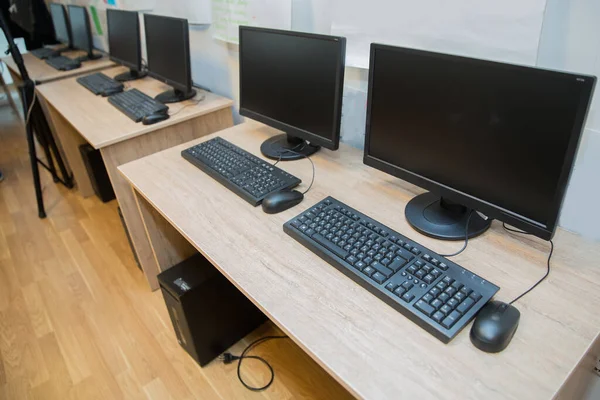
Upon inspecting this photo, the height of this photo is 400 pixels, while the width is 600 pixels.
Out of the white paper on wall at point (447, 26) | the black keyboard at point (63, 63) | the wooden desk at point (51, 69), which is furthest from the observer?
the black keyboard at point (63, 63)

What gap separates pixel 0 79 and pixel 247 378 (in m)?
4.73

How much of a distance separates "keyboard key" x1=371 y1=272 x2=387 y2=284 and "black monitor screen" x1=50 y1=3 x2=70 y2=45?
3546mm

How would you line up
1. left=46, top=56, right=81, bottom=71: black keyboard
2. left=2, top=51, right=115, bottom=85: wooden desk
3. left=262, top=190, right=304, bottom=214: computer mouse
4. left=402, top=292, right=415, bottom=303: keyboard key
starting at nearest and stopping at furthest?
left=402, top=292, right=415, bottom=303: keyboard key < left=262, top=190, right=304, bottom=214: computer mouse < left=2, top=51, right=115, bottom=85: wooden desk < left=46, top=56, right=81, bottom=71: black keyboard

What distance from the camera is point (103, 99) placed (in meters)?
2.13

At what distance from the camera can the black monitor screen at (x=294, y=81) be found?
1190 millimetres

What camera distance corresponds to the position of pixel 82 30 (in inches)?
119

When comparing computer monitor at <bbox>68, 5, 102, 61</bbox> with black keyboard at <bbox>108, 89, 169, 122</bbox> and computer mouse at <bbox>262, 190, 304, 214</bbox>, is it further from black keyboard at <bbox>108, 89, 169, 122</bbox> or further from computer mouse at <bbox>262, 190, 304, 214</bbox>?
computer mouse at <bbox>262, 190, 304, 214</bbox>

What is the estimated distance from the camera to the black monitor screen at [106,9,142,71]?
7.29 ft

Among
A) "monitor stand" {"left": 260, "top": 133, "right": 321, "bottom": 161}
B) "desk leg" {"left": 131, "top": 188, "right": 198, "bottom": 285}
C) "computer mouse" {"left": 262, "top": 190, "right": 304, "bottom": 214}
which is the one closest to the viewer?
"computer mouse" {"left": 262, "top": 190, "right": 304, "bottom": 214}

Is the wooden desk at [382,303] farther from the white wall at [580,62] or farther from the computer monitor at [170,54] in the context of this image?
the computer monitor at [170,54]

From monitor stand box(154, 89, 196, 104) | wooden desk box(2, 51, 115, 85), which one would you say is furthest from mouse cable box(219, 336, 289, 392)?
wooden desk box(2, 51, 115, 85)

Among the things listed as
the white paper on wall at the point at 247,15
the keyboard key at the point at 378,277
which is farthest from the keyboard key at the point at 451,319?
the white paper on wall at the point at 247,15

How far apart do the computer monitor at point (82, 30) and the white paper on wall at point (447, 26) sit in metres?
2.41

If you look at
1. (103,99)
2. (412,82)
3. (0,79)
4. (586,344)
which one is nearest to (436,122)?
(412,82)
